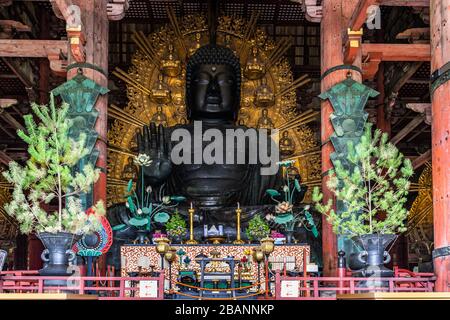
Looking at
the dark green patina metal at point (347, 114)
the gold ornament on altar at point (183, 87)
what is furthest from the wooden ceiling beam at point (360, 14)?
the gold ornament on altar at point (183, 87)

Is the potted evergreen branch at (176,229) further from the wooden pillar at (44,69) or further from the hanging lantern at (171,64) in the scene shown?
the wooden pillar at (44,69)

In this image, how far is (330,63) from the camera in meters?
9.25

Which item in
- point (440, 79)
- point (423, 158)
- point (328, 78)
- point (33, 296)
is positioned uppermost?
point (328, 78)

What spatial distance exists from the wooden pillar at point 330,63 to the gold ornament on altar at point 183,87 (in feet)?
10.3

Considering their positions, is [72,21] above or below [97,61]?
above

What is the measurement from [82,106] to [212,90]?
3.97 meters

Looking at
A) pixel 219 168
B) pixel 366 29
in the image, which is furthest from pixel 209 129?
pixel 366 29

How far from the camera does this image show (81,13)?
9102 millimetres

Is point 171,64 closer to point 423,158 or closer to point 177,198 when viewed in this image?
point 177,198

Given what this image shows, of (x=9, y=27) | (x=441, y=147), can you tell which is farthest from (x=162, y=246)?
(x=9, y=27)

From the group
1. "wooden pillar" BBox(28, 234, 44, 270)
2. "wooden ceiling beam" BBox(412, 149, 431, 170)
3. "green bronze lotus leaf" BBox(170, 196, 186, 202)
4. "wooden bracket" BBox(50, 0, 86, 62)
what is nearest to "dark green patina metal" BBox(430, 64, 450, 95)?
"wooden bracket" BBox(50, 0, 86, 62)

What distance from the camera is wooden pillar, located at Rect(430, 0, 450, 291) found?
22.5ft

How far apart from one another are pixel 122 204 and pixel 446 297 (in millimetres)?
5926
